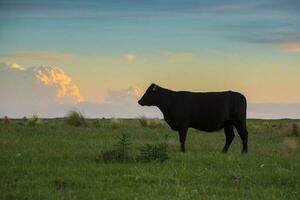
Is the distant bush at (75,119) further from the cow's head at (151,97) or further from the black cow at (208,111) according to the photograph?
the black cow at (208,111)

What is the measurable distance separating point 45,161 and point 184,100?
7.54 metres

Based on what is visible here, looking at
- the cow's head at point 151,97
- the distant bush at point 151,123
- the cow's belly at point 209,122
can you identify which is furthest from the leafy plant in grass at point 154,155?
the distant bush at point 151,123

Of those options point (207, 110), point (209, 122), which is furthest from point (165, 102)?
point (209, 122)

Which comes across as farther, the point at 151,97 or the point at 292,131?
the point at 292,131

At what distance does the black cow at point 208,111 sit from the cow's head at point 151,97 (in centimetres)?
46

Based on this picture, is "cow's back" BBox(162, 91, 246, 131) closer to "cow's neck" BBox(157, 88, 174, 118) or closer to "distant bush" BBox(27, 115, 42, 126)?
"cow's neck" BBox(157, 88, 174, 118)

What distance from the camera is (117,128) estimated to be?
108 feet

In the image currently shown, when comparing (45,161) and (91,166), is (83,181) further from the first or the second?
(45,161)

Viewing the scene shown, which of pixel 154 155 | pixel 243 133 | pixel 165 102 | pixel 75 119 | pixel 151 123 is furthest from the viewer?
pixel 151 123

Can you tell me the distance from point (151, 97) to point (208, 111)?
229 centimetres

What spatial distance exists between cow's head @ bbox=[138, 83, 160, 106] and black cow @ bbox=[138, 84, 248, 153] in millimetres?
456

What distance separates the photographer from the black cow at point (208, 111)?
2134 centimetres

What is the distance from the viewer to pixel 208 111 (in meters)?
21.4

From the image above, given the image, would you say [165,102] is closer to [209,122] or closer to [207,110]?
[207,110]
